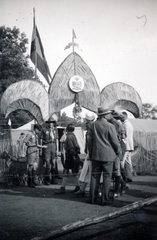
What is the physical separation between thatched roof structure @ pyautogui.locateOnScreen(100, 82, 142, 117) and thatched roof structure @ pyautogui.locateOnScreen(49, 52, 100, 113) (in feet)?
1.52

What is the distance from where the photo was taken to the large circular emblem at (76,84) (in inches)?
533

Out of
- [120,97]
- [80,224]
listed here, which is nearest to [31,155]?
[80,224]

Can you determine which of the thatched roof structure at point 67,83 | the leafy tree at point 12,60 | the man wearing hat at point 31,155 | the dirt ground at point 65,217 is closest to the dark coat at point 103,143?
the dirt ground at point 65,217

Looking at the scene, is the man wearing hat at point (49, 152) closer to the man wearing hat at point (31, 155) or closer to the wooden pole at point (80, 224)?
the man wearing hat at point (31, 155)

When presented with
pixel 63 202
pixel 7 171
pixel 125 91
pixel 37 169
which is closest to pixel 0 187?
pixel 7 171

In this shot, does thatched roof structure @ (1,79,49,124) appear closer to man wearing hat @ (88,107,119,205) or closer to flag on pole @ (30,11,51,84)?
flag on pole @ (30,11,51,84)

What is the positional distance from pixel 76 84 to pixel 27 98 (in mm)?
2274

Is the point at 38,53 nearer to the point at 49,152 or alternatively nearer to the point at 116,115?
the point at 49,152

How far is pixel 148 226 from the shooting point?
400cm

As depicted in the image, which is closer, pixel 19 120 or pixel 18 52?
pixel 18 52

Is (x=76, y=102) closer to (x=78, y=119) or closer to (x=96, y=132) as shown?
(x=78, y=119)

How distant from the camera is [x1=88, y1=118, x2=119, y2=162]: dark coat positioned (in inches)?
216

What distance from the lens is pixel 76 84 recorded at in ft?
44.7

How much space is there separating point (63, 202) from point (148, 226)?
6.49 feet
